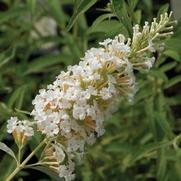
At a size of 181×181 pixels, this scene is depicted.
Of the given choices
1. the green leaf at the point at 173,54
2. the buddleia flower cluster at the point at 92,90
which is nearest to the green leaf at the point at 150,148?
the green leaf at the point at 173,54

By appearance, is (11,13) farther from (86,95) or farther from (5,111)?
(86,95)

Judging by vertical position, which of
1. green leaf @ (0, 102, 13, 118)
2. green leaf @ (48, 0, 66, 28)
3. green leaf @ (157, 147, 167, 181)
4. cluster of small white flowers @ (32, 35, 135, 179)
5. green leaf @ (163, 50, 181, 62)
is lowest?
green leaf @ (157, 147, 167, 181)

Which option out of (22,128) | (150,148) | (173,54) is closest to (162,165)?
(150,148)

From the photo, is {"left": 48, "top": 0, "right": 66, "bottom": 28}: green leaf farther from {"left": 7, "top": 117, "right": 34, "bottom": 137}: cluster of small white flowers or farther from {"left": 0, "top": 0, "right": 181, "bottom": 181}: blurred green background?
{"left": 7, "top": 117, "right": 34, "bottom": 137}: cluster of small white flowers

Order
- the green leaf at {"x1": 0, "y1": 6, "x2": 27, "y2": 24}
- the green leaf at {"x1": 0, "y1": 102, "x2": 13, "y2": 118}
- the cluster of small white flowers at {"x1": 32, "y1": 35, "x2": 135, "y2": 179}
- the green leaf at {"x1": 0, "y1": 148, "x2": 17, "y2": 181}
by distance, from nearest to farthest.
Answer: the cluster of small white flowers at {"x1": 32, "y1": 35, "x2": 135, "y2": 179} → the green leaf at {"x1": 0, "y1": 148, "x2": 17, "y2": 181} → the green leaf at {"x1": 0, "y1": 102, "x2": 13, "y2": 118} → the green leaf at {"x1": 0, "y1": 6, "x2": 27, "y2": 24}

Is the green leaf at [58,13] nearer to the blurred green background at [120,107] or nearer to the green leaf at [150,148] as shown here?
the blurred green background at [120,107]

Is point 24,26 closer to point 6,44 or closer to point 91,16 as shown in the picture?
point 6,44

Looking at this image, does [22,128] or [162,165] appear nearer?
[22,128]

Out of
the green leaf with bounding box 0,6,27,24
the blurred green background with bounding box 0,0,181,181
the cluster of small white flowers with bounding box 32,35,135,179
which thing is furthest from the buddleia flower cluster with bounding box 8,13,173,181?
the green leaf with bounding box 0,6,27,24

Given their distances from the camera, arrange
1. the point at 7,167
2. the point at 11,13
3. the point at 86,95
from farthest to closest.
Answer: the point at 11,13
the point at 7,167
the point at 86,95
